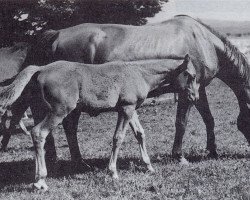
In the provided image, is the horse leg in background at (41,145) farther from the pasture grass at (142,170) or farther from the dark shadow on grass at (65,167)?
the dark shadow on grass at (65,167)

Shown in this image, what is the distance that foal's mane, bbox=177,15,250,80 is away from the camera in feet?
31.6

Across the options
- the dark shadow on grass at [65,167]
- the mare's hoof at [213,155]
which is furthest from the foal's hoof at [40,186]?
the mare's hoof at [213,155]

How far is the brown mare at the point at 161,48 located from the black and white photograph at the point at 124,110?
0.02 m

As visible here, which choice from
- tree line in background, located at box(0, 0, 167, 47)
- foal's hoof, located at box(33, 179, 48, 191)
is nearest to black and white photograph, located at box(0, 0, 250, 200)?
foal's hoof, located at box(33, 179, 48, 191)

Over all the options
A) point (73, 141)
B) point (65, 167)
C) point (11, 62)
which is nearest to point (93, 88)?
point (73, 141)

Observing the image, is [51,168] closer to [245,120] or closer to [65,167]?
[65,167]

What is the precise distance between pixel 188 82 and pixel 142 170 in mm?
1652

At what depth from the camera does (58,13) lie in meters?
14.5

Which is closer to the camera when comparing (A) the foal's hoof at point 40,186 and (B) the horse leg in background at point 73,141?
(A) the foal's hoof at point 40,186

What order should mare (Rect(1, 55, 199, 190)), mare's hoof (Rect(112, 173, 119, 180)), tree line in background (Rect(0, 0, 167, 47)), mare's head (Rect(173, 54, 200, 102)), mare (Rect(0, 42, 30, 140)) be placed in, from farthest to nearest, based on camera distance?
tree line in background (Rect(0, 0, 167, 47))
mare (Rect(0, 42, 30, 140))
mare's head (Rect(173, 54, 200, 102))
mare's hoof (Rect(112, 173, 119, 180))
mare (Rect(1, 55, 199, 190))

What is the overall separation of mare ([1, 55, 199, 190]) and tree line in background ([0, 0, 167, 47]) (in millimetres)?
6758

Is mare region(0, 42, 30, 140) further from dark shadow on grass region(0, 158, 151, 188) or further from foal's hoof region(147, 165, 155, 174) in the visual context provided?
foal's hoof region(147, 165, 155, 174)

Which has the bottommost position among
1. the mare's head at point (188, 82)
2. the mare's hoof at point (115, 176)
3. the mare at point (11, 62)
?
the mare at point (11, 62)

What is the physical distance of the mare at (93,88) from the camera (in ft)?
22.3
